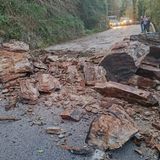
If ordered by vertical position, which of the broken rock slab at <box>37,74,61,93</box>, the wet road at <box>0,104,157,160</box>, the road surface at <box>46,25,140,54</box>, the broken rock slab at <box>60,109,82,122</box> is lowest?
the road surface at <box>46,25,140,54</box>

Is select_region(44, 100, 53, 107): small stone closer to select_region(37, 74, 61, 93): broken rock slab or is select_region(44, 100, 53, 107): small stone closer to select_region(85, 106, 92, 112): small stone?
select_region(37, 74, 61, 93): broken rock slab

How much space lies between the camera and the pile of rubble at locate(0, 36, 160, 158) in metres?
6.97

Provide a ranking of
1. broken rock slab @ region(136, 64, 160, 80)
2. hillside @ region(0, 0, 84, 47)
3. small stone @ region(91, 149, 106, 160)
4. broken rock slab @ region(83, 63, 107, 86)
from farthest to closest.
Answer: hillside @ region(0, 0, 84, 47)
broken rock slab @ region(136, 64, 160, 80)
broken rock slab @ region(83, 63, 107, 86)
small stone @ region(91, 149, 106, 160)

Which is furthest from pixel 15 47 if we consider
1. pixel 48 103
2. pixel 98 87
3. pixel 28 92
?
pixel 98 87

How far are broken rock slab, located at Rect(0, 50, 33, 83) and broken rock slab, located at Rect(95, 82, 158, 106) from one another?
90.0 inches

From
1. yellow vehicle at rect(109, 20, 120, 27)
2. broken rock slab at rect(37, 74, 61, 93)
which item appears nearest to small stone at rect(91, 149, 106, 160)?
broken rock slab at rect(37, 74, 61, 93)

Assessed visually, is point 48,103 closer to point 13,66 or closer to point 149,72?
point 13,66

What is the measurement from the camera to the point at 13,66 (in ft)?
32.3

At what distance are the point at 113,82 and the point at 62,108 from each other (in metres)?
1.75

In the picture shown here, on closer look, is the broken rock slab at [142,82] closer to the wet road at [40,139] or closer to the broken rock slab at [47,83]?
the broken rock slab at [47,83]

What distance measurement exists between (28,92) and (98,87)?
1850 mm

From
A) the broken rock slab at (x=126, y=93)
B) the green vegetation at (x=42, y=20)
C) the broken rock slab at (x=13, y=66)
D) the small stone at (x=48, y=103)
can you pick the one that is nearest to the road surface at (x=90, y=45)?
the green vegetation at (x=42, y=20)

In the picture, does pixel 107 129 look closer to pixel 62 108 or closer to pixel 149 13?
pixel 62 108

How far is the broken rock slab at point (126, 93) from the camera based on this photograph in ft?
27.3
